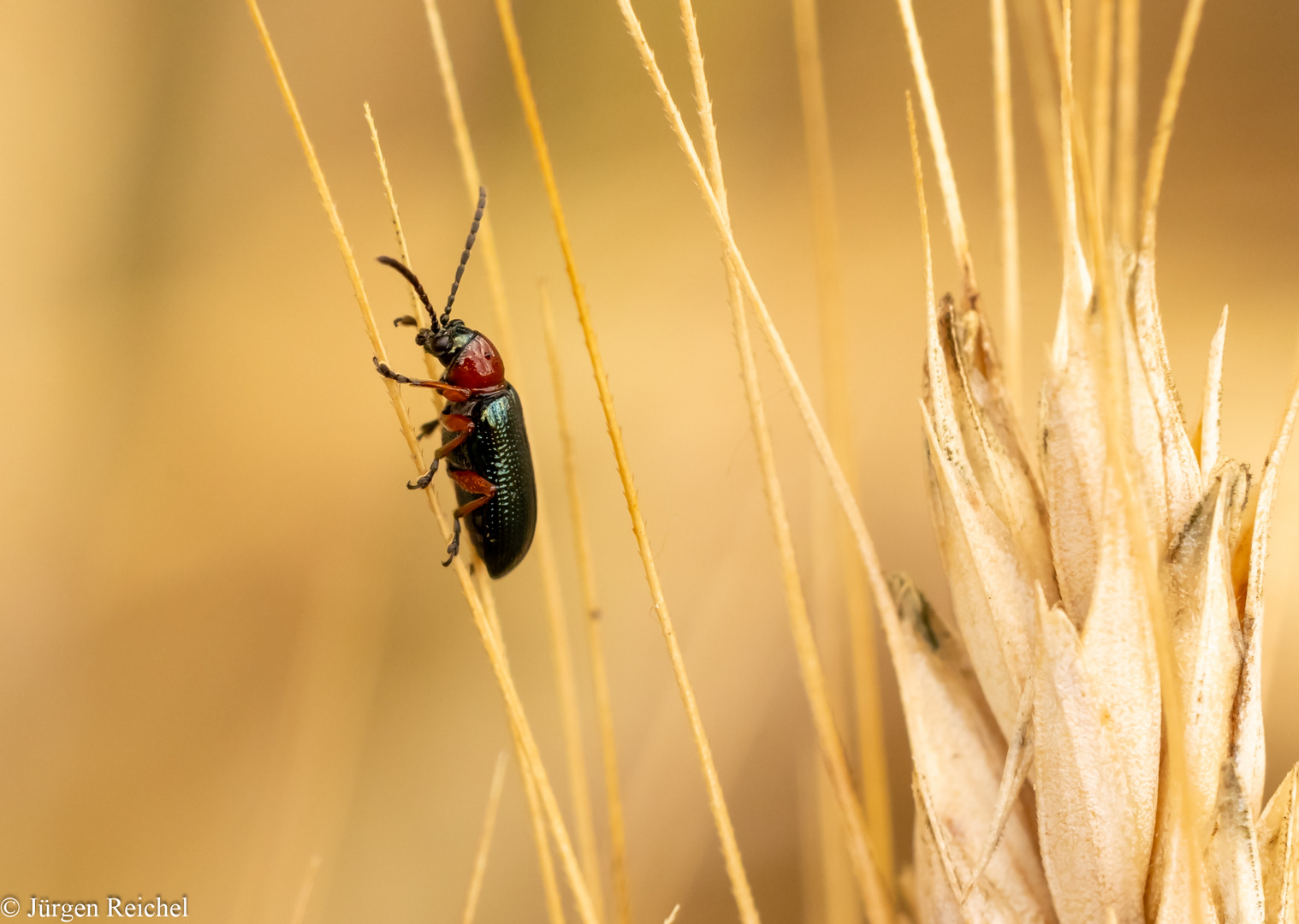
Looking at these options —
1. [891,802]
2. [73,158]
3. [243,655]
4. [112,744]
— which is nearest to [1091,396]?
[891,802]

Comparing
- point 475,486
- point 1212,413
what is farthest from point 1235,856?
point 475,486

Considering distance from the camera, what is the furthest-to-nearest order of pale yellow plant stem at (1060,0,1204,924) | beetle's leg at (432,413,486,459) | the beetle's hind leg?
beetle's leg at (432,413,486,459), the beetle's hind leg, pale yellow plant stem at (1060,0,1204,924)

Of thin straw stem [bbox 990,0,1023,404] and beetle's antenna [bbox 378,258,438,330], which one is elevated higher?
beetle's antenna [bbox 378,258,438,330]

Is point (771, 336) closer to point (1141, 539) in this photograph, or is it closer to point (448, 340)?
point (1141, 539)

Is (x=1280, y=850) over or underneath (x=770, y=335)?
underneath

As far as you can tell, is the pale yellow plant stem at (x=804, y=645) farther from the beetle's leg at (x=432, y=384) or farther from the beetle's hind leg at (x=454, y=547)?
the beetle's hind leg at (x=454, y=547)

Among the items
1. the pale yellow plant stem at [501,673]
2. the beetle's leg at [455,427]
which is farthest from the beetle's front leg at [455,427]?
the pale yellow plant stem at [501,673]

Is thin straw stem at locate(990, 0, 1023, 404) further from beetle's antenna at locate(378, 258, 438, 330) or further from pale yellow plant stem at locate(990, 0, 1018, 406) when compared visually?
beetle's antenna at locate(378, 258, 438, 330)

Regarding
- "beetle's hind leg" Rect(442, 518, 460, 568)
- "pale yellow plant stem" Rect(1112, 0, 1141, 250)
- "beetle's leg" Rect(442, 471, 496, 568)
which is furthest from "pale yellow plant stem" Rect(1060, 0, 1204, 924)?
"beetle's leg" Rect(442, 471, 496, 568)
